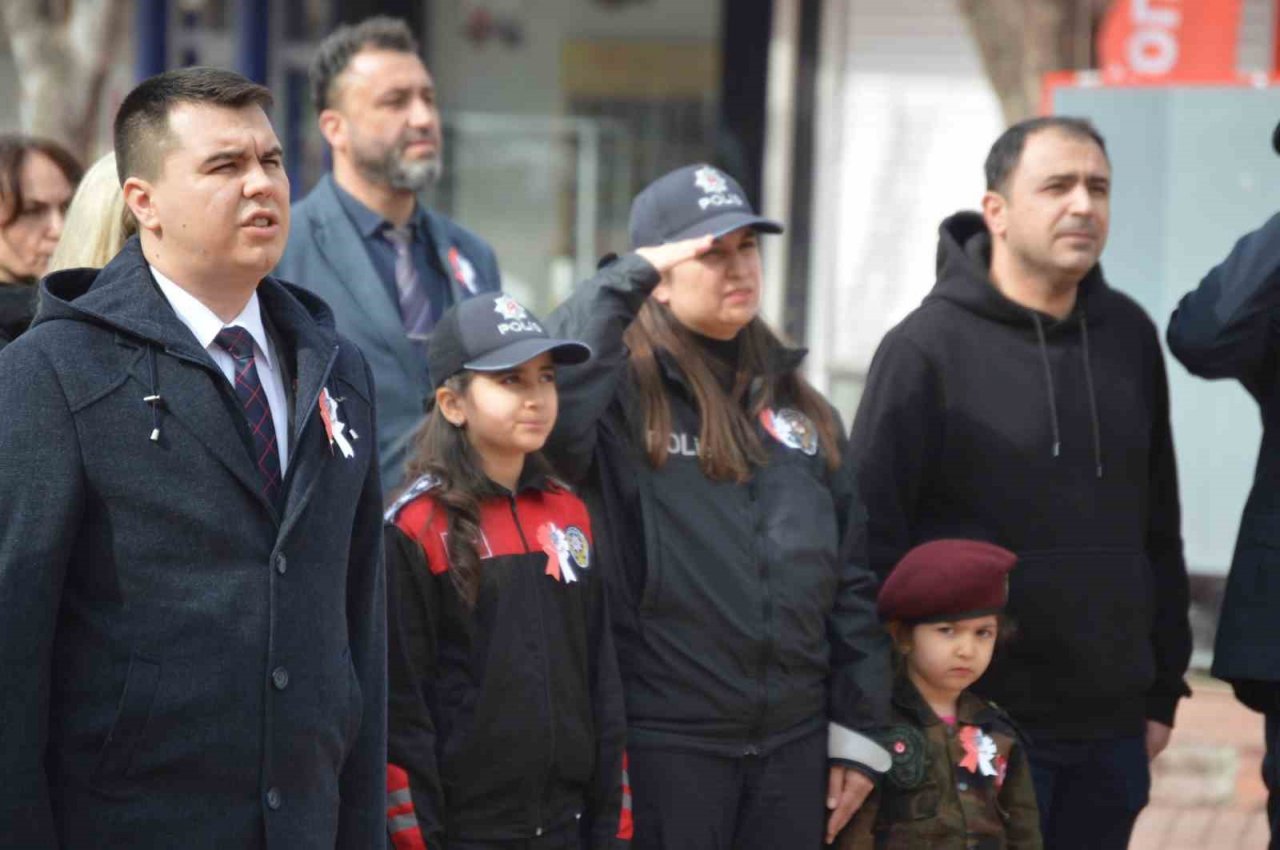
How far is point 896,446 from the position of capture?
4367 millimetres

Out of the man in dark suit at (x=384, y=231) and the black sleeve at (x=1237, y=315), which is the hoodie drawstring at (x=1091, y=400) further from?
the man in dark suit at (x=384, y=231)

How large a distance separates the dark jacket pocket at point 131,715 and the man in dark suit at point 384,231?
200 cm

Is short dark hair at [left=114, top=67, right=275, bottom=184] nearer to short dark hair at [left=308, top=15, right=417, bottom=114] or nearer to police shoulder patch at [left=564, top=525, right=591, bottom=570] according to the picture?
police shoulder patch at [left=564, top=525, right=591, bottom=570]

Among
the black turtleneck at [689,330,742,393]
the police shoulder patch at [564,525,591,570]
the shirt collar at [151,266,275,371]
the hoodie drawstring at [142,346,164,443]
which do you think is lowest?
the police shoulder patch at [564,525,591,570]

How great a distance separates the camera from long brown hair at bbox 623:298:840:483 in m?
4.04

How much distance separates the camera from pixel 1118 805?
4359 millimetres

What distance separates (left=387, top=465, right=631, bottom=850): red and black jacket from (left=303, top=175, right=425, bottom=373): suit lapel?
3.71ft

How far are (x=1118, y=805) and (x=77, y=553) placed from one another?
263cm

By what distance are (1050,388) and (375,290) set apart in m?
1.78

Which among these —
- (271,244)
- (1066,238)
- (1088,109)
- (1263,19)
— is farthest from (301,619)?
(1263,19)

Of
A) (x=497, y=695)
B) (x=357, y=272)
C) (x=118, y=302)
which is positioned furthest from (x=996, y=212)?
(x=118, y=302)

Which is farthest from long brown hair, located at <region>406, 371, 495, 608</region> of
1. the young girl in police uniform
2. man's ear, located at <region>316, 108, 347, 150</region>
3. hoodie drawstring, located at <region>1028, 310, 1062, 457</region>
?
man's ear, located at <region>316, 108, 347, 150</region>

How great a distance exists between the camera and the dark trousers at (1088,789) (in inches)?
170

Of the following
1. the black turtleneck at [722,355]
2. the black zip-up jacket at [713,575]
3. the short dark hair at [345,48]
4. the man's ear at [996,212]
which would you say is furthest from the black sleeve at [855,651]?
the short dark hair at [345,48]
